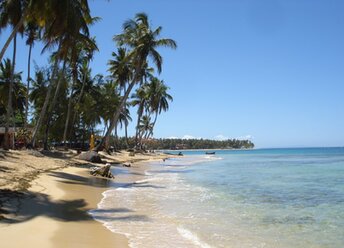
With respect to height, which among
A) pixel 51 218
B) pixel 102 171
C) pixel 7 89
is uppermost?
pixel 7 89

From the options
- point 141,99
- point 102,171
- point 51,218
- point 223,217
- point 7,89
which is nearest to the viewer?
point 51,218

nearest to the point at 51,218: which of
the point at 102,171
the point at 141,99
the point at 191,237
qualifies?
the point at 191,237

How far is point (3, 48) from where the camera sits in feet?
64.7

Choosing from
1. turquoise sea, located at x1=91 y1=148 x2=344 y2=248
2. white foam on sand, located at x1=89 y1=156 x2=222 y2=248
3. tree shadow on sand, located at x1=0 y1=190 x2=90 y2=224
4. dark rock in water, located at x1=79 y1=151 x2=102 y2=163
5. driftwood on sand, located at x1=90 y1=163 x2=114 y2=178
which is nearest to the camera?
white foam on sand, located at x1=89 y1=156 x2=222 y2=248

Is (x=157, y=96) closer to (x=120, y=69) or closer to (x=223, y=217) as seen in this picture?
(x=120, y=69)

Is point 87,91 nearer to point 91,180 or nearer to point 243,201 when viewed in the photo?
point 91,180

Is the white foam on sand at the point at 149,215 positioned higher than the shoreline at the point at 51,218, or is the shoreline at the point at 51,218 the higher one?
the shoreline at the point at 51,218

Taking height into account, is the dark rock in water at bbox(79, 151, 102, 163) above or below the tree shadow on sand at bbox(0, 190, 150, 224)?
above

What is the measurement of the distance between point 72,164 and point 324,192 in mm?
13882

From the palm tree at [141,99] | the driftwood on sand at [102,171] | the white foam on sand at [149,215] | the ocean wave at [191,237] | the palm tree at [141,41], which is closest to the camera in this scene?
the ocean wave at [191,237]

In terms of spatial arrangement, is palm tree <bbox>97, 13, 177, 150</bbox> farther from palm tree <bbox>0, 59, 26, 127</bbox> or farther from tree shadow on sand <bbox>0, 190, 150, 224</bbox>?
tree shadow on sand <bbox>0, 190, 150, 224</bbox>

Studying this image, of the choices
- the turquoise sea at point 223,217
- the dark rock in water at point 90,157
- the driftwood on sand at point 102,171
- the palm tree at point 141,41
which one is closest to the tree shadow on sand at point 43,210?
the turquoise sea at point 223,217

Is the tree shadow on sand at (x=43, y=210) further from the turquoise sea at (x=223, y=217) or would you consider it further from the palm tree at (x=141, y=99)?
the palm tree at (x=141, y=99)

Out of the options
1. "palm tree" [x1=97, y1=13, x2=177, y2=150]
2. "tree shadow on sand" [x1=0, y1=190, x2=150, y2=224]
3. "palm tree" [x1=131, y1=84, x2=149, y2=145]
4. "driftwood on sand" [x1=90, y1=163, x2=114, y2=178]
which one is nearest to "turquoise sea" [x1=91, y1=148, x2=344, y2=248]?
"tree shadow on sand" [x1=0, y1=190, x2=150, y2=224]
